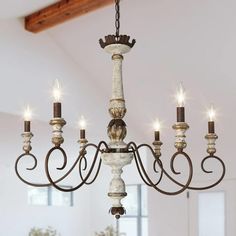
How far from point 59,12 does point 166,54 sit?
3.58 ft

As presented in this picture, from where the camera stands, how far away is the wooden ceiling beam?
198 inches

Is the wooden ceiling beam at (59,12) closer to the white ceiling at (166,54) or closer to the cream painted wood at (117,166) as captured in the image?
the white ceiling at (166,54)

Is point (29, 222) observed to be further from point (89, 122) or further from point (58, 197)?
point (89, 122)

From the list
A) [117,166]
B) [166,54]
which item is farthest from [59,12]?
[117,166]

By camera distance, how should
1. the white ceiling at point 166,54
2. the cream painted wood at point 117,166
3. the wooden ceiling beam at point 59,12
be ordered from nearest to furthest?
the cream painted wood at point 117,166 → the white ceiling at point 166,54 → the wooden ceiling beam at point 59,12

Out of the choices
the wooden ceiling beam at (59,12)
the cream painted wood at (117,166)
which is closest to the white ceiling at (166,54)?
the wooden ceiling beam at (59,12)

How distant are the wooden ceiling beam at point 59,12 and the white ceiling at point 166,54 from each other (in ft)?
0.34

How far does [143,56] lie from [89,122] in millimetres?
1314

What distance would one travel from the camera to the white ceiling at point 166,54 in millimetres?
4910

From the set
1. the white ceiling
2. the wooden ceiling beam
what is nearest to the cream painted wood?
the white ceiling

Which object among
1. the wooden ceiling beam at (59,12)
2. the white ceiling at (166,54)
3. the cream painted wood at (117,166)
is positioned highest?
the wooden ceiling beam at (59,12)

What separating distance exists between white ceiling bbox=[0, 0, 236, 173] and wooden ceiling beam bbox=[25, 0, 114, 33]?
0.34ft

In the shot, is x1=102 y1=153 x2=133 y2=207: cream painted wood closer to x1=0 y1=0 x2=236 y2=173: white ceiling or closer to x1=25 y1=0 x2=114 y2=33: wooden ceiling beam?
x1=0 y1=0 x2=236 y2=173: white ceiling

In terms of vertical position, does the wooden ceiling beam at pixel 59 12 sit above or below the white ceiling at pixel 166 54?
above
